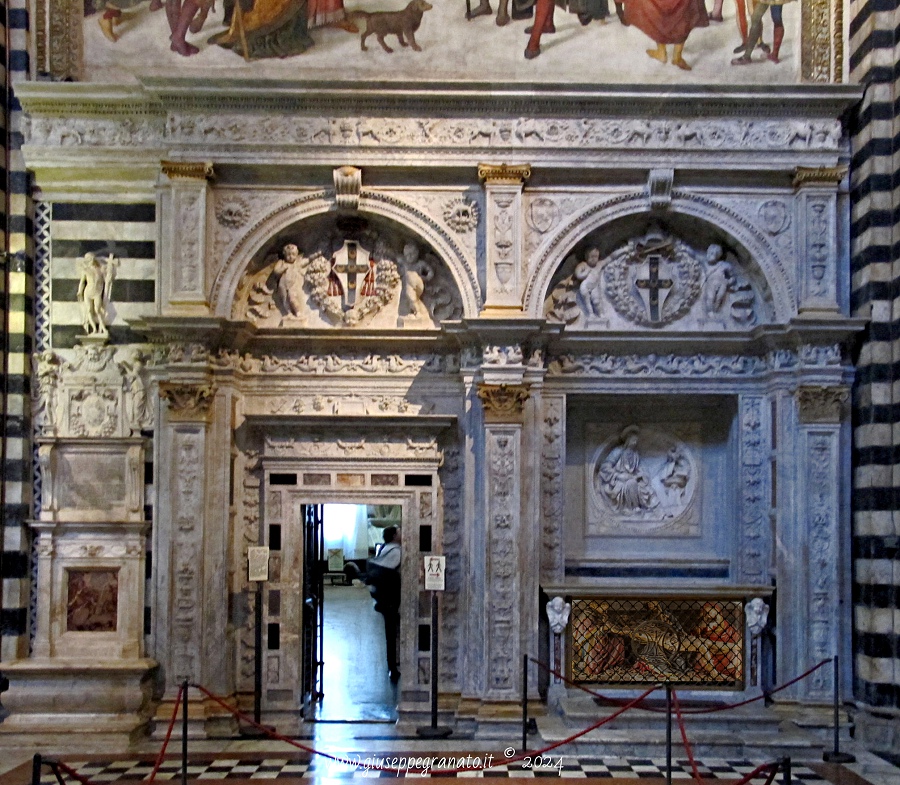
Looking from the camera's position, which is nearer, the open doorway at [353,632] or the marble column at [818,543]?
the marble column at [818,543]

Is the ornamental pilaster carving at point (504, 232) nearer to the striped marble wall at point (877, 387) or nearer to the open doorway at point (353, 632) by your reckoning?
the striped marble wall at point (877, 387)

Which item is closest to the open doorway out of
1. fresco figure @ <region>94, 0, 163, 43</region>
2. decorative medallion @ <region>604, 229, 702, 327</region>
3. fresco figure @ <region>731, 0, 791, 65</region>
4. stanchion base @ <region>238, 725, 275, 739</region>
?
stanchion base @ <region>238, 725, 275, 739</region>

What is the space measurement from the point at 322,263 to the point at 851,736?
6.75 meters

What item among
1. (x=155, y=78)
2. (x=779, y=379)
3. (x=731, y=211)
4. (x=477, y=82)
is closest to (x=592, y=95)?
(x=477, y=82)

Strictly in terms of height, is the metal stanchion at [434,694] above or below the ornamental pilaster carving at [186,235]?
below

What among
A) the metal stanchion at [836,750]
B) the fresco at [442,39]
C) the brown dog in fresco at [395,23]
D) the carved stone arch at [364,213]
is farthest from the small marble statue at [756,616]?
the brown dog in fresco at [395,23]

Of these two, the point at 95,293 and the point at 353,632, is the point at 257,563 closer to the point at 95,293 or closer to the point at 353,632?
the point at 95,293

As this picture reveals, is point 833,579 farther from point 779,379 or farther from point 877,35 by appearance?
point 877,35

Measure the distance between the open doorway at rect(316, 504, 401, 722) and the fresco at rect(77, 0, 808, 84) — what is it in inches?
242

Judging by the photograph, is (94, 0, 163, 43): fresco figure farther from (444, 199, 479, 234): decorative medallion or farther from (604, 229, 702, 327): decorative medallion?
(604, 229, 702, 327): decorative medallion

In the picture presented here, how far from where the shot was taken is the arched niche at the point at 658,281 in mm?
9648

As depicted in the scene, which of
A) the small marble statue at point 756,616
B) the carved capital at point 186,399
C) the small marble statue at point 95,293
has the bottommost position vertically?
the small marble statue at point 756,616

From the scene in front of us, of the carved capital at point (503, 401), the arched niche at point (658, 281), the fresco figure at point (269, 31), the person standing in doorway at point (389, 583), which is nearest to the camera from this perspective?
the carved capital at point (503, 401)

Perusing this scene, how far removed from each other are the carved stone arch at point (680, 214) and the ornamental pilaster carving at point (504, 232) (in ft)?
0.66
